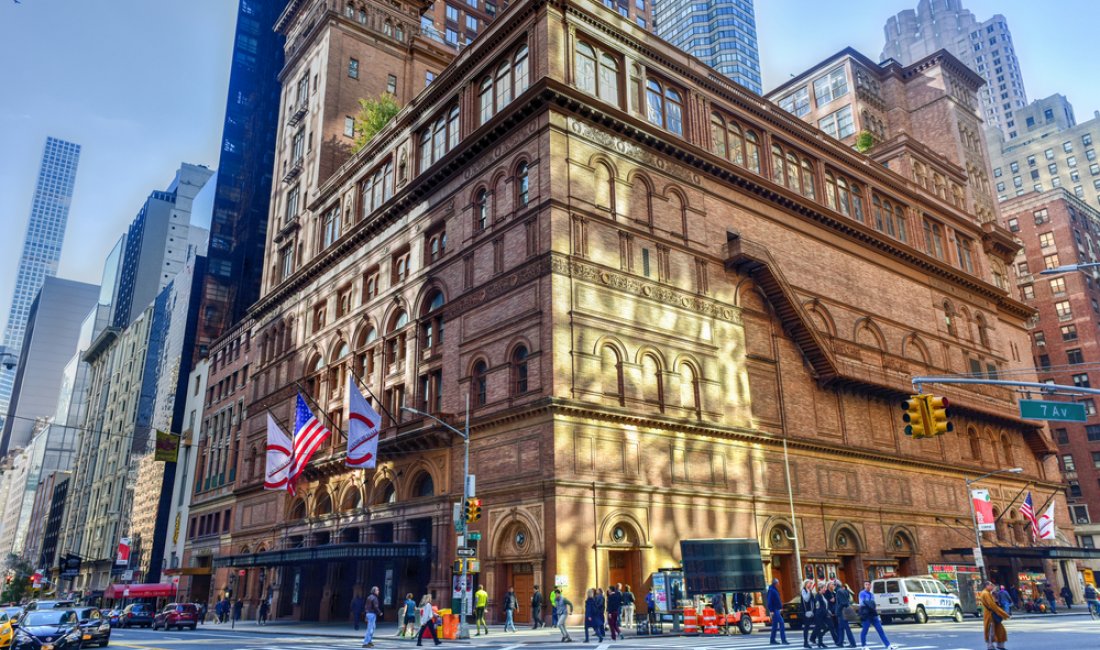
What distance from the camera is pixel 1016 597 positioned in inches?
2045

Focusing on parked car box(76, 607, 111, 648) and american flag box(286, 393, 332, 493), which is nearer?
parked car box(76, 607, 111, 648)

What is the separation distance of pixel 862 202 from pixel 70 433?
6520 inches

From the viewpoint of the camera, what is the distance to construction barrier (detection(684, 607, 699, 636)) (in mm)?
28766

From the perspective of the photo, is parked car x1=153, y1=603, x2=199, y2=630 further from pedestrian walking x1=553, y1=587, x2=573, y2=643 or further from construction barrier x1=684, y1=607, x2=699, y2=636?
construction barrier x1=684, y1=607, x2=699, y2=636

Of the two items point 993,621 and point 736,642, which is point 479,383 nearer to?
point 736,642

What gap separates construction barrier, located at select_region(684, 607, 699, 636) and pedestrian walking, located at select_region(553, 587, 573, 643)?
4270 mm

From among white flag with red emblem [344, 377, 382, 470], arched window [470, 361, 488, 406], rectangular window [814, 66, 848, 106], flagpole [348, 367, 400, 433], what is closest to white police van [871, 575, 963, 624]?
arched window [470, 361, 488, 406]

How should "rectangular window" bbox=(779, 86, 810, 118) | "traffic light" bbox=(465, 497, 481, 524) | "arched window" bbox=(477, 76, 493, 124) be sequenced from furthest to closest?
"rectangular window" bbox=(779, 86, 810, 118) → "arched window" bbox=(477, 76, 493, 124) → "traffic light" bbox=(465, 497, 481, 524)

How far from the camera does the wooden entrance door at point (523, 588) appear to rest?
33625mm

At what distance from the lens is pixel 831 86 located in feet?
257

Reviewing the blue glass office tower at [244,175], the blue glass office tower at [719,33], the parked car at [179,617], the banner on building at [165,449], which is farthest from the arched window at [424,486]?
the blue glass office tower at [719,33]

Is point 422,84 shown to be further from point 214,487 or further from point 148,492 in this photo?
point 148,492

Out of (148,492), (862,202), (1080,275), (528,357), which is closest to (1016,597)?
(862,202)

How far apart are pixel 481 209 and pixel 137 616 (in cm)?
3625
